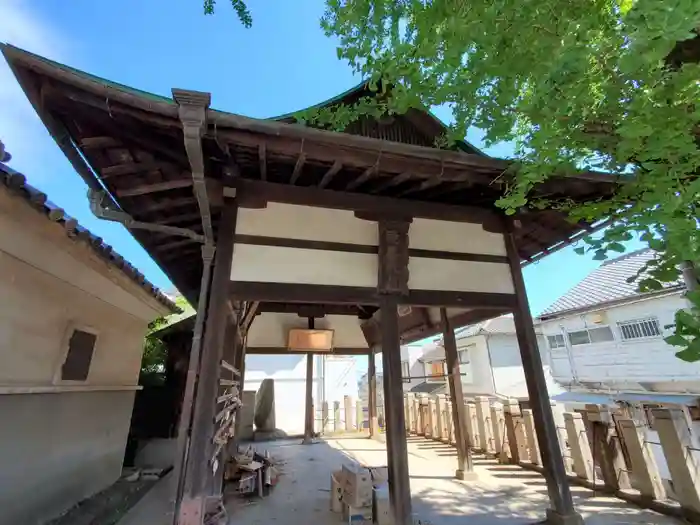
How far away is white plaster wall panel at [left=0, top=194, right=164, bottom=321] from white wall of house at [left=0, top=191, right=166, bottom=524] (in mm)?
12

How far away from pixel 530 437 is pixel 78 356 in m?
7.97

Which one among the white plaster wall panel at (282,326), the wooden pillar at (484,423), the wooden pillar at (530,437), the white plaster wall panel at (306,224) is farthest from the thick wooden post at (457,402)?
the white plaster wall panel at (282,326)

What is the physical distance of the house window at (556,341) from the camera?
1692cm

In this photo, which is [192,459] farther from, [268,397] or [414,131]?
[268,397]

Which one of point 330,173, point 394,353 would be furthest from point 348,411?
point 330,173

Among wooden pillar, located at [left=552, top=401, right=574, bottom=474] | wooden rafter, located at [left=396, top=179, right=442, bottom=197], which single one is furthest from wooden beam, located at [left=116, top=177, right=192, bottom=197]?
wooden pillar, located at [left=552, top=401, right=574, bottom=474]

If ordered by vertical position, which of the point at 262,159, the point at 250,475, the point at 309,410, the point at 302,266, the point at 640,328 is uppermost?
the point at 262,159

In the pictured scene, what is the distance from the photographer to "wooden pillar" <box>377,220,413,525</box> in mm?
3688

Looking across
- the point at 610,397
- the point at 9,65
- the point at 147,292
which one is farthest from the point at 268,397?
the point at 610,397

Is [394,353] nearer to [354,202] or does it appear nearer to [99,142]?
[354,202]

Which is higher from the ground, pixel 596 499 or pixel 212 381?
pixel 212 381

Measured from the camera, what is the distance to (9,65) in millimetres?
2885

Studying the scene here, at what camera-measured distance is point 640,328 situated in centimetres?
1345

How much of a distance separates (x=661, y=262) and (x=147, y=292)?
298 inches
